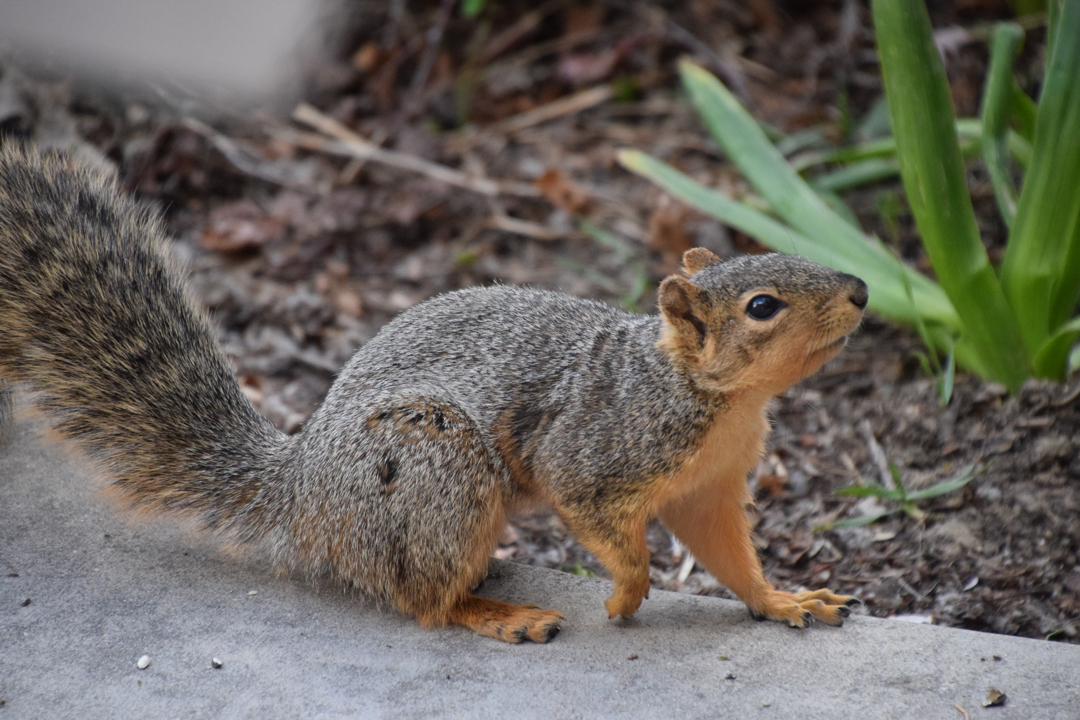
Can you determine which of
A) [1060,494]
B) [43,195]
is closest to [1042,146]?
[1060,494]

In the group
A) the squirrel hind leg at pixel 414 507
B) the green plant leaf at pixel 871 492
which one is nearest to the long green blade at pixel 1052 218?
the green plant leaf at pixel 871 492

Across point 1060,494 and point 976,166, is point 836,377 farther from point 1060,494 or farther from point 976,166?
point 976,166

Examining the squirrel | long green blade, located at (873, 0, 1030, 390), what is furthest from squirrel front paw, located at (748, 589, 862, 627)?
long green blade, located at (873, 0, 1030, 390)

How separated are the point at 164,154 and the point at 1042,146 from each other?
4078mm

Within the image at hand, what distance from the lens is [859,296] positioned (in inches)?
96.0

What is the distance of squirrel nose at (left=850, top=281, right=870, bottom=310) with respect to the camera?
2436mm

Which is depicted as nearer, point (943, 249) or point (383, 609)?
point (383, 609)

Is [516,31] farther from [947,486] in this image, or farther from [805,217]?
[947,486]

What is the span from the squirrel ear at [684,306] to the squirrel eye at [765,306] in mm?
149

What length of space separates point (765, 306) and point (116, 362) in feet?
5.78

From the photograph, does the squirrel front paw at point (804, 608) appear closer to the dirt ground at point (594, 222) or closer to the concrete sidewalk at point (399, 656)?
the concrete sidewalk at point (399, 656)

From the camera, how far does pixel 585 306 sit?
10.0ft

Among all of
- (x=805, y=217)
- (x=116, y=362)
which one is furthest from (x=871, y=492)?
(x=116, y=362)

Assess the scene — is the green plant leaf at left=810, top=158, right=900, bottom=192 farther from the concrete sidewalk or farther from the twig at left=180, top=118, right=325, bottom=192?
→ the twig at left=180, top=118, right=325, bottom=192
